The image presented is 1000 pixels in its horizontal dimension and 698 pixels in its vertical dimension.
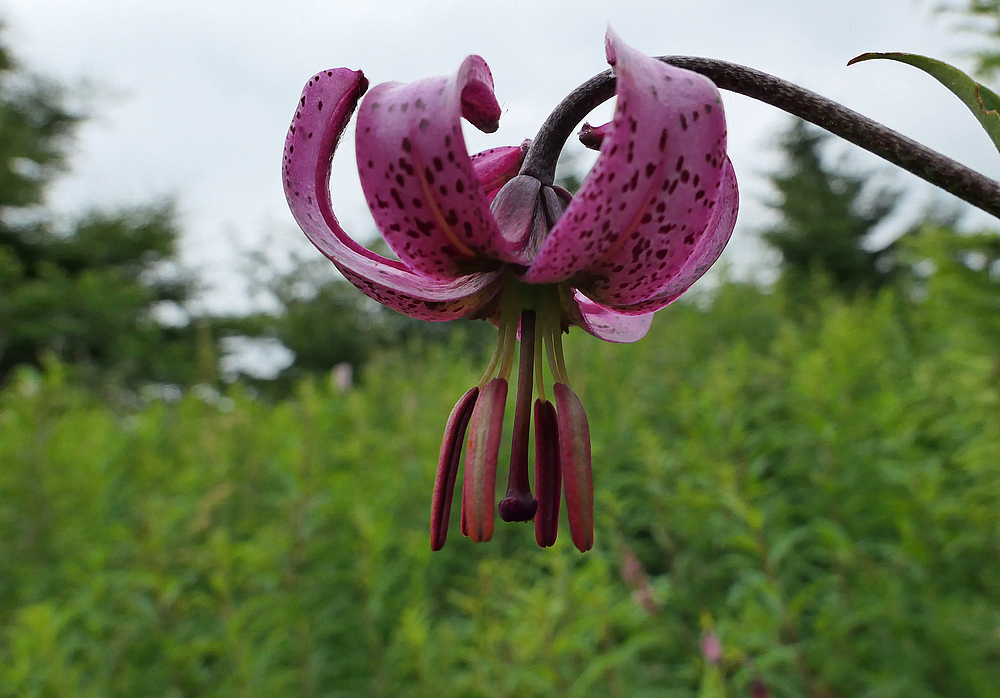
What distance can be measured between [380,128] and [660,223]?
0.18 m

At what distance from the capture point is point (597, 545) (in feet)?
6.77

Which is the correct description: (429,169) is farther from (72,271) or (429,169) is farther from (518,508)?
(72,271)

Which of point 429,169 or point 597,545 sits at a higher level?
point 597,545

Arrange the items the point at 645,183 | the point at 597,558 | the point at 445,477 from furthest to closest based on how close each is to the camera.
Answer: the point at 597,558 → the point at 445,477 → the point at 645,183

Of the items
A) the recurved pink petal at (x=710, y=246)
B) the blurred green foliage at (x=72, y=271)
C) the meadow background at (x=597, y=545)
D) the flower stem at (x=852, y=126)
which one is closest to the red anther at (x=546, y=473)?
the recurved pink petal at (x=710, y=246)

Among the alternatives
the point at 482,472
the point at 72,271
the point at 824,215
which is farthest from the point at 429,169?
the point at 72,271

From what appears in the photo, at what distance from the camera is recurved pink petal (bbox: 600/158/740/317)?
0.52 metres

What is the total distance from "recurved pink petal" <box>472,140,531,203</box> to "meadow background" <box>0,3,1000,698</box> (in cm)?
81

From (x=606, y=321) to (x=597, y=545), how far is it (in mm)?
1576

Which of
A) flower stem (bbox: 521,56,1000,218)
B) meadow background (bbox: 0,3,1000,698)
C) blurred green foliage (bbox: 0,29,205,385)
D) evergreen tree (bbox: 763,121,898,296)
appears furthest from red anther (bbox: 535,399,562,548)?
evergreen tree (bbox: 763,121,898,296)

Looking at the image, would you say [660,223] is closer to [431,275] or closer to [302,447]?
[431,275]

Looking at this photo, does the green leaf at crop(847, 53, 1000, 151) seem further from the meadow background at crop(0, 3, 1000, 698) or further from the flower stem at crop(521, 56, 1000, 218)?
the meadow background at crop(0, 3, 1000, 698)

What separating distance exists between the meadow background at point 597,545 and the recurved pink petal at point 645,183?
0.79 meters

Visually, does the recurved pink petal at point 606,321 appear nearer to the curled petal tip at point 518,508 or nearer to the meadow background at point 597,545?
the curled petal tip at point 518,508
